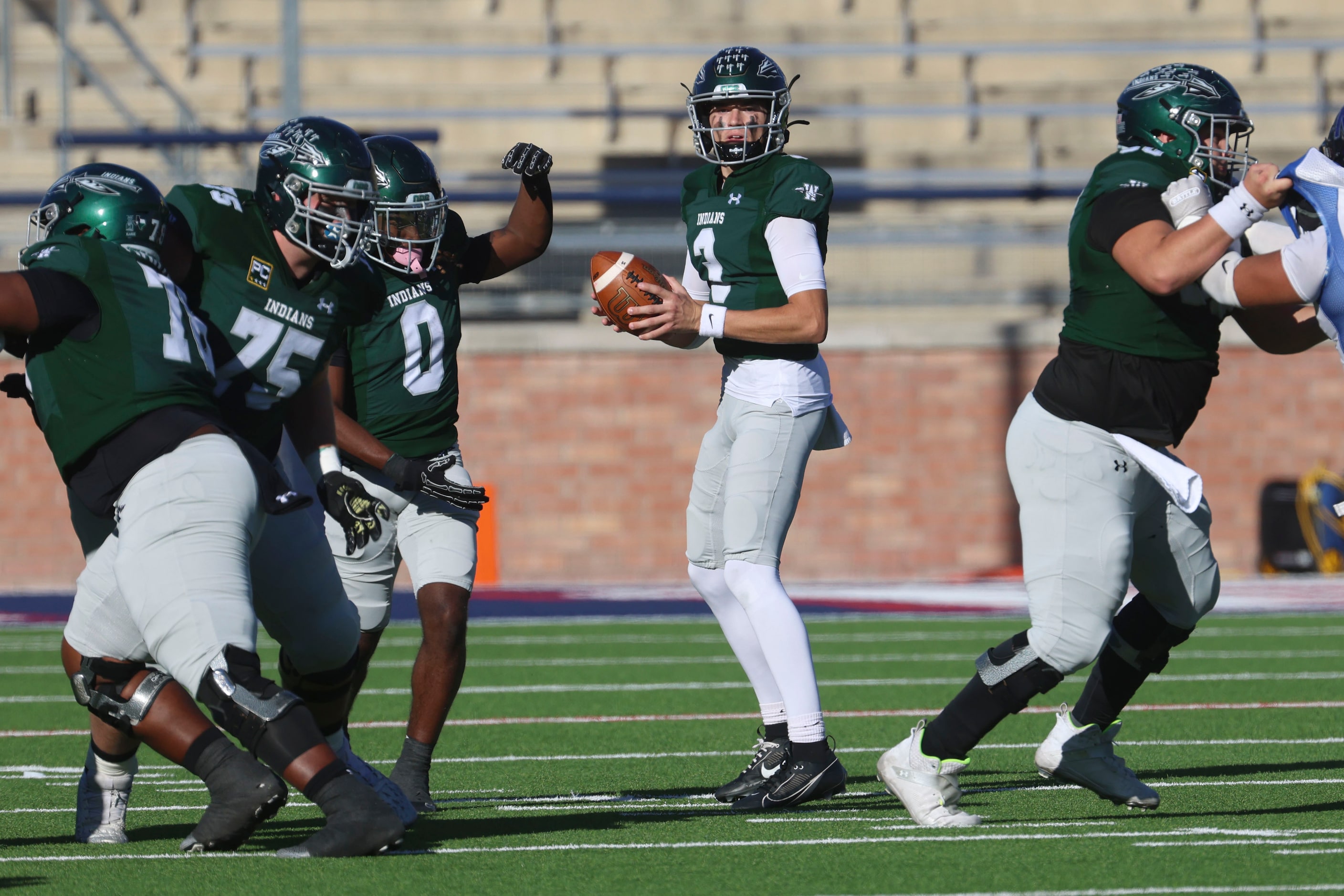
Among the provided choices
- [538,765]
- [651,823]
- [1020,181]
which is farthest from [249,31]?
[651,823]

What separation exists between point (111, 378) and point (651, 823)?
1.65m

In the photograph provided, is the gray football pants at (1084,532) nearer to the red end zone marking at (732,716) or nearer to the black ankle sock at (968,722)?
the black ankle sock at (968,722)

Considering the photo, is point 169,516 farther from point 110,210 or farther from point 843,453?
point 843,453

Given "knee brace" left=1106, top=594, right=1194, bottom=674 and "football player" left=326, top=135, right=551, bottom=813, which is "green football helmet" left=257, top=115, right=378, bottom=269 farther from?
"knee brace" left=1106, top=594, right=1194, bottom=674

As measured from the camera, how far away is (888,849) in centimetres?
407

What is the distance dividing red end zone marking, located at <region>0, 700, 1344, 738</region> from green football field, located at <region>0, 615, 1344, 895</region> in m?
0.02

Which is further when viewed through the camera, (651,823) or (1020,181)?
(1020,181)

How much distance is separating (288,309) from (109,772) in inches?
45.6

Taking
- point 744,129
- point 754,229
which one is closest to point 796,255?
point 754,229

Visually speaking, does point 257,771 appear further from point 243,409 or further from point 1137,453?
point 1137,453

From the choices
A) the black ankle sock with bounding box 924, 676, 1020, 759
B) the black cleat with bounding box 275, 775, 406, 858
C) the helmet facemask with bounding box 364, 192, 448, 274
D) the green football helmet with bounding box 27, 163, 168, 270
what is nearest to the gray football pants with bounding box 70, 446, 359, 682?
the black cleat with bounding box 275, 775, 406, 858

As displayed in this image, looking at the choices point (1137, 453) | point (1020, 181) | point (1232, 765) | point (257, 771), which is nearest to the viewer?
point (257, 771)

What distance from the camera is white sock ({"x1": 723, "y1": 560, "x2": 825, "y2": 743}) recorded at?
4.78 meters

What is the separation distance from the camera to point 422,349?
17.2 ft
